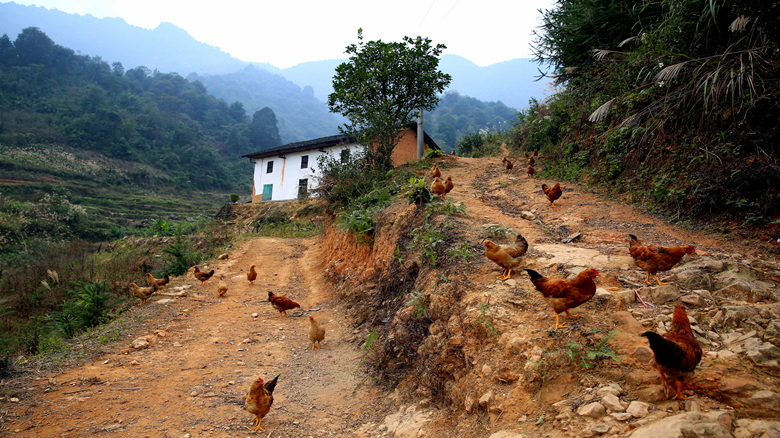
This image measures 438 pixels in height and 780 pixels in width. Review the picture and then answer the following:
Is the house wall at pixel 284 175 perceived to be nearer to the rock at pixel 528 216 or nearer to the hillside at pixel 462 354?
the hillside at pixel 462 354

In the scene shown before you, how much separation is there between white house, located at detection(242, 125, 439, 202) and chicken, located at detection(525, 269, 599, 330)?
2069 cm

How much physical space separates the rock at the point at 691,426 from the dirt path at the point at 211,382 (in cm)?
268

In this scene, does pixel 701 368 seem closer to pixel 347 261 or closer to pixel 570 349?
pixel 570 349

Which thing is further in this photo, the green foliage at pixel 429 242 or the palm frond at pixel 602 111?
the palm frond at pixel 602 111

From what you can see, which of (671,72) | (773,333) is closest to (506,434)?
(773,333)

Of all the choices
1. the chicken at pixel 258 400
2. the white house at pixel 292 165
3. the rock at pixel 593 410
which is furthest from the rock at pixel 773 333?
the white house at pixel 292 165

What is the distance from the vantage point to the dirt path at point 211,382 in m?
3.93

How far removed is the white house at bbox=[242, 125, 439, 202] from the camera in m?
24.8

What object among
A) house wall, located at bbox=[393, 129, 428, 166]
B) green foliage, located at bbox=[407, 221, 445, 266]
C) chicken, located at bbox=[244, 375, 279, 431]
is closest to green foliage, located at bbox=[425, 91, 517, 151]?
house wall, located at bbox=[393, 129, 428, 166]

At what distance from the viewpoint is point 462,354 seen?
3.82 m

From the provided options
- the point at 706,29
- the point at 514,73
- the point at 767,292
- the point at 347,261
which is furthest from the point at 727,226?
the point at 514,73

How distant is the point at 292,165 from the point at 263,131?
45462mm

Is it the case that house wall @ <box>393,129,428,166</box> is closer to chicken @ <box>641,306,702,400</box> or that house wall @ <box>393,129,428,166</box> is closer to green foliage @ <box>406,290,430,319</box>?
green foliage @ <box>406,290,430,319</box>

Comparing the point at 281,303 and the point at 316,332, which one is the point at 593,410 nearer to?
the point at 316,332
